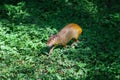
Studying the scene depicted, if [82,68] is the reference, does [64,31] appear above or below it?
above

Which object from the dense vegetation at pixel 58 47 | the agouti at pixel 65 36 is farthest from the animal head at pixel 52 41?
the dense vegetation at pixel 58 47

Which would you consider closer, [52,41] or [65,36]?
[52,41]

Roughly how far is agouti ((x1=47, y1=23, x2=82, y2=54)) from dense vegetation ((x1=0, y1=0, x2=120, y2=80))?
0.63ft

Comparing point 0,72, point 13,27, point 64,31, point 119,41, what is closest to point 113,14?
point 119,41

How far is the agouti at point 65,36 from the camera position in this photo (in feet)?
27.7

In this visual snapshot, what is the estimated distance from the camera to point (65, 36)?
28.8 ft

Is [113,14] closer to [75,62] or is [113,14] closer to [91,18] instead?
[91,18]

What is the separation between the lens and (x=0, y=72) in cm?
760

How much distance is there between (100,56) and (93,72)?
772 millimetres

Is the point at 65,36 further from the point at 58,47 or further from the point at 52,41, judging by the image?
the point at 52,41

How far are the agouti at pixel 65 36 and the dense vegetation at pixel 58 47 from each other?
191mm

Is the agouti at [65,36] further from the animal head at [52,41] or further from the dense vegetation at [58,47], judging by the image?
the dense vegetation at [58,47]

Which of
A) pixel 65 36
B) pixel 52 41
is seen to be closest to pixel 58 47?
pixel 65 36

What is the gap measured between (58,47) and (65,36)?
356 millimetres
